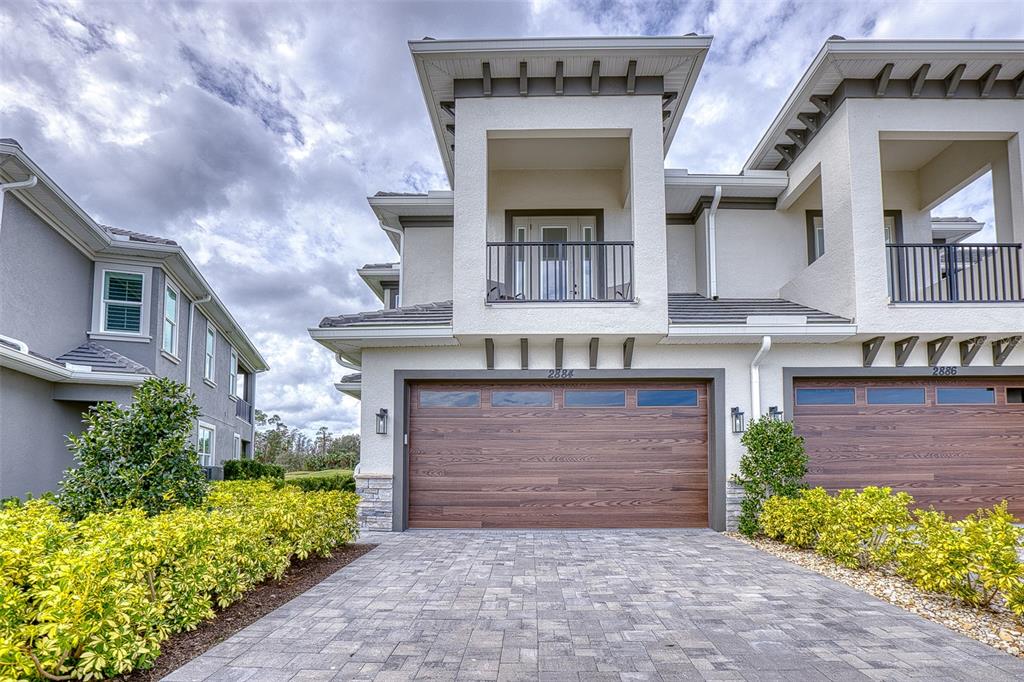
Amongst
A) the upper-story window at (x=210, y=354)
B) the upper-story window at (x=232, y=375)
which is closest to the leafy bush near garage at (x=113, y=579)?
the upper-story window at (x=210, y=354)

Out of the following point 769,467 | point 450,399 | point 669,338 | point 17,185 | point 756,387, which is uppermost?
point 17,185

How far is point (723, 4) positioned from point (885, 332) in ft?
18.0

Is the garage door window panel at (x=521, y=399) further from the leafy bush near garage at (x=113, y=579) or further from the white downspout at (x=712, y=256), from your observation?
the leafy bush near garage at (x=113, y=579)

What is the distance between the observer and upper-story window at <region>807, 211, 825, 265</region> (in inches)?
400

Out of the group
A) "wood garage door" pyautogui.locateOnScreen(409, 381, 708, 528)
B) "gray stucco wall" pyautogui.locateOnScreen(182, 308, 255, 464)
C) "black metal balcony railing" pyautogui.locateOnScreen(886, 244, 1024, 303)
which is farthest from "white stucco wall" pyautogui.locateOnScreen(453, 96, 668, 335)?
"gray stucco wall" pyautogui.locateOnScreen(182, 308, 255, 464)

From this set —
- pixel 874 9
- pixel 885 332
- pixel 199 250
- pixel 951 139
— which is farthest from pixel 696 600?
pixel 199 250

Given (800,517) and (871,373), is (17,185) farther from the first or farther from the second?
(871,373)

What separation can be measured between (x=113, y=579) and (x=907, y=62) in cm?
1018

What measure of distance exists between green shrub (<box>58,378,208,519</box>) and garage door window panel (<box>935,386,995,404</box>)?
9.64m

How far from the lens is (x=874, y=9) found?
9523 millimetres

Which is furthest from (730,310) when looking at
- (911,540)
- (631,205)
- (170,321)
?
(170,321)

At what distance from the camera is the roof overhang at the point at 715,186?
9.60 m

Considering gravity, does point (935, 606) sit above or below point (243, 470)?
below

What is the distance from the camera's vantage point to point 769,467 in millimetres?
7867
